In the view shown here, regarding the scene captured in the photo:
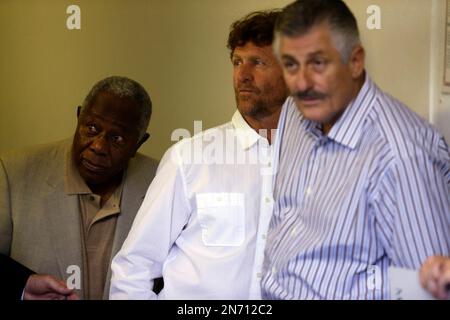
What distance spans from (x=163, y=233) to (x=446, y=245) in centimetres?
67

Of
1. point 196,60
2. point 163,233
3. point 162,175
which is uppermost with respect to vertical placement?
point 196,60

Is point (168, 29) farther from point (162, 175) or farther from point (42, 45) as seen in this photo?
point (162, 175)

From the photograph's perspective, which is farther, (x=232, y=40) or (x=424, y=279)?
(x=232, y=40)

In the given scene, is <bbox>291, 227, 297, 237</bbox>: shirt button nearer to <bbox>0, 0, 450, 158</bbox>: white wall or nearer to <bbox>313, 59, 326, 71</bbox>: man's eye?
<bbox>313, 59, 326, 71</bbox>: man's eye

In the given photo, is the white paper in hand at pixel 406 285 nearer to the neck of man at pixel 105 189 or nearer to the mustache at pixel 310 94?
the mustache at pixel 310 94

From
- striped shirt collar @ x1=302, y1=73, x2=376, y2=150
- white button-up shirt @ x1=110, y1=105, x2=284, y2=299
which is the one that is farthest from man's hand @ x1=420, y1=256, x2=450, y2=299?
white button-up shirt @ x1=110, y1=105, x2=284, y2=299

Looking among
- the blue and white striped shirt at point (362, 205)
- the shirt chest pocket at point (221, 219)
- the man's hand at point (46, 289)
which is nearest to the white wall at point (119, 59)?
the shirt chest pocket at point (221, 219)

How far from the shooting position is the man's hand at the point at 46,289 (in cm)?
162

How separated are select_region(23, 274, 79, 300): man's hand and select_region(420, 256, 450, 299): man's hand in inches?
32.3

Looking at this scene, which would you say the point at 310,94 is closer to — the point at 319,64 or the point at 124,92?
the point at 319,64

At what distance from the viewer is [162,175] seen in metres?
1.66

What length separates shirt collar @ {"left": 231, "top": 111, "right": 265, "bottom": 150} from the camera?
167cm
